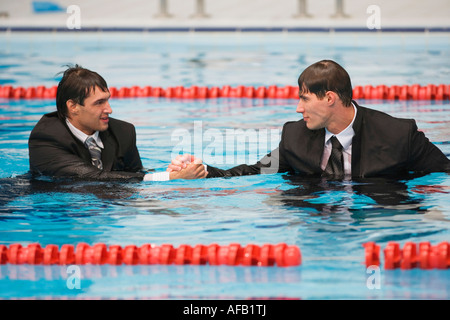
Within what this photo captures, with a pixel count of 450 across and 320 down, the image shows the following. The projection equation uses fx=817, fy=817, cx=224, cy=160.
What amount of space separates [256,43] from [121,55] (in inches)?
109

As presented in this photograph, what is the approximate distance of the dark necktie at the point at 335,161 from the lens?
5175mm

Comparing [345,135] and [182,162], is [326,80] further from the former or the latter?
[182,162]

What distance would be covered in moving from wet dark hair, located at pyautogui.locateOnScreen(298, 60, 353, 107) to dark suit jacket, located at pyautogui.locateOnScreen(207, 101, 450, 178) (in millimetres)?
202

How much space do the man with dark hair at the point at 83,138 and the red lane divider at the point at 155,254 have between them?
1179mm

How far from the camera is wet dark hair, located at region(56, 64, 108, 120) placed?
534cm

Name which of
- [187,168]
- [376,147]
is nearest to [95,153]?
[187,168]

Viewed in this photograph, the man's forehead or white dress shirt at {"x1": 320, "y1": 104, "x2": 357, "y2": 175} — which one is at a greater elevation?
the man's forehead

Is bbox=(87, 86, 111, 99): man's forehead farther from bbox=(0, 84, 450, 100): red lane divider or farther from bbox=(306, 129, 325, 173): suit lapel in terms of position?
bbox=(0, 84, 450, 100): red lane divider

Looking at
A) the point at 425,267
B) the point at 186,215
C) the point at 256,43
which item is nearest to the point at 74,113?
the point at 186,215

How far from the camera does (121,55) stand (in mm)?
15273

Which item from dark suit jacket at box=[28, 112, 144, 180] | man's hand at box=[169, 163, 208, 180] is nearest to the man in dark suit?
man's hand at box=[169, 163, 208, 180]
